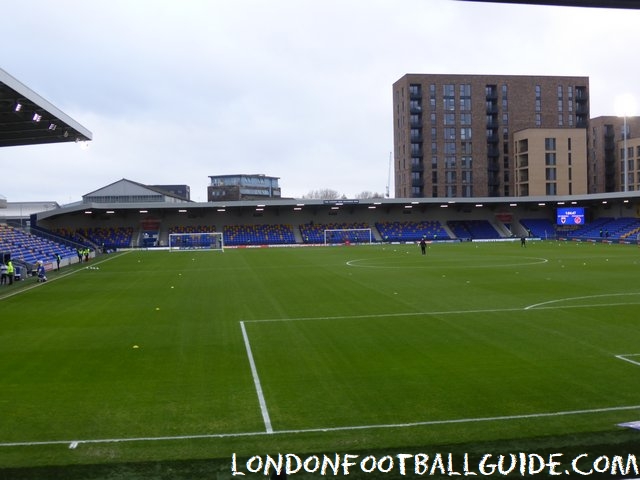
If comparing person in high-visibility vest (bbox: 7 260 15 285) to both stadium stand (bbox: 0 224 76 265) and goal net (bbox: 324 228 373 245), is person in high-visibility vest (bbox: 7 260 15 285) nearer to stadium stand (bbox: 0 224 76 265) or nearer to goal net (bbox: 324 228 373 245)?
stadium stand (bbox: 0 224 76 265)

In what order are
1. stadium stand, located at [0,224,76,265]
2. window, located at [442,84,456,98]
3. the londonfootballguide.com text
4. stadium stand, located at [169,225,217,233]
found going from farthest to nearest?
window, located at [442,84,456,98], stadium stand, located at [169,225,217,233], stadium stand, located at [0,224,76,265], the londonfootballguide.com text

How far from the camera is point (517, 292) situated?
2458 cm

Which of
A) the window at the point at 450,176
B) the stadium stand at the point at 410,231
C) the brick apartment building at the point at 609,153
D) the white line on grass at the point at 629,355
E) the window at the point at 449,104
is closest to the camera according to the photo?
the white line on grass at the point at 629,355

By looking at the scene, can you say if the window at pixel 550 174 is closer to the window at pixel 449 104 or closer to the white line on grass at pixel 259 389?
the window at pixel 449 104

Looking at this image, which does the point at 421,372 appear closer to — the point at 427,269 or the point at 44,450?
the point at 44,450

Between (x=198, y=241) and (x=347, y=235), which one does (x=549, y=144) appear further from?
(x=198, y=241)

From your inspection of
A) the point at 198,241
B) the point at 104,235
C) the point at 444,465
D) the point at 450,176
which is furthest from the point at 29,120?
the point at 450,176

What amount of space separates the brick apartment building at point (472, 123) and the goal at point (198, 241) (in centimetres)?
4386

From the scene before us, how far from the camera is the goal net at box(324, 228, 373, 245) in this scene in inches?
3140

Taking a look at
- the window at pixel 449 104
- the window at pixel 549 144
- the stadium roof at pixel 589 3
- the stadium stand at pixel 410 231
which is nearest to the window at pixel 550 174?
the window at pixel 549 144

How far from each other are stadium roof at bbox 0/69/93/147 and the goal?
42241mm

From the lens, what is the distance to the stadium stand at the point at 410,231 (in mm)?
81188

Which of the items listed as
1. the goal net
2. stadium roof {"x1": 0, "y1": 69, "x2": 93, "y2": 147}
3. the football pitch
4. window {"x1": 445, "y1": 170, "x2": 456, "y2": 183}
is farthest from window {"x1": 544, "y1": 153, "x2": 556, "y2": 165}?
stadium roof {"x1": 0, "y1": 69, "x2": 93, "y2": 147}

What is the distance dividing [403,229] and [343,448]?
76.8 m
